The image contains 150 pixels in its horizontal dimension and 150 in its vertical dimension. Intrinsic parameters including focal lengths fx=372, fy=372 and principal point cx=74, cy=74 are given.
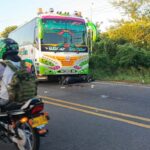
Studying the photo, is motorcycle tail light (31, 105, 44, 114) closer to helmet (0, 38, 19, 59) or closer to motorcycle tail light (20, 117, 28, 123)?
motorcycle tail light (20, 117, 28, 123)

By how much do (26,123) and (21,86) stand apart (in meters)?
0.57

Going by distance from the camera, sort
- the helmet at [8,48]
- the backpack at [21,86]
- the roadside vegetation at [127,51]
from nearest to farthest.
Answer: the backpack at [21,86] < the helmet at [8,48] < the roadside vegetation at [127,51]

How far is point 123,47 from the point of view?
Result: 24031 millimetres

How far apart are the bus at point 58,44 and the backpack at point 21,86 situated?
11543 millimetres

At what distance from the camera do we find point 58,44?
1738 centimetres

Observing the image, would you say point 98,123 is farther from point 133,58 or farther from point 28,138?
point 133,58

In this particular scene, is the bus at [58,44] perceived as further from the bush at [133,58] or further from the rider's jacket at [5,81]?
the rider's jacket at [5,81]

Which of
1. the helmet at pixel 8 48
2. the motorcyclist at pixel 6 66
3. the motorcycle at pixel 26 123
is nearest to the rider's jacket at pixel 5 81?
the motorcyclist at pixel 6 66

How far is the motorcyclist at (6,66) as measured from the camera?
211 inches

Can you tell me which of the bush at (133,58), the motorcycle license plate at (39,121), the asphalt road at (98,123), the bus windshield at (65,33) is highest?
the bus windshield at (65,33)

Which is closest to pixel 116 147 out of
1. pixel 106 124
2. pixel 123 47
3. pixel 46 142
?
pixel 46 142

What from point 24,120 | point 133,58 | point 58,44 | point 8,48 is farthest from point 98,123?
point 133,58

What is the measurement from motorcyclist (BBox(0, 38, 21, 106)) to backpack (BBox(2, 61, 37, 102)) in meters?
0.06

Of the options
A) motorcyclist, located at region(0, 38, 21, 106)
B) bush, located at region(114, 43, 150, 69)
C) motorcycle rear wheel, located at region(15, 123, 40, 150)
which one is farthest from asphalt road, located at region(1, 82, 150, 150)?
bush, located at region(114, 43, 150, 69)
